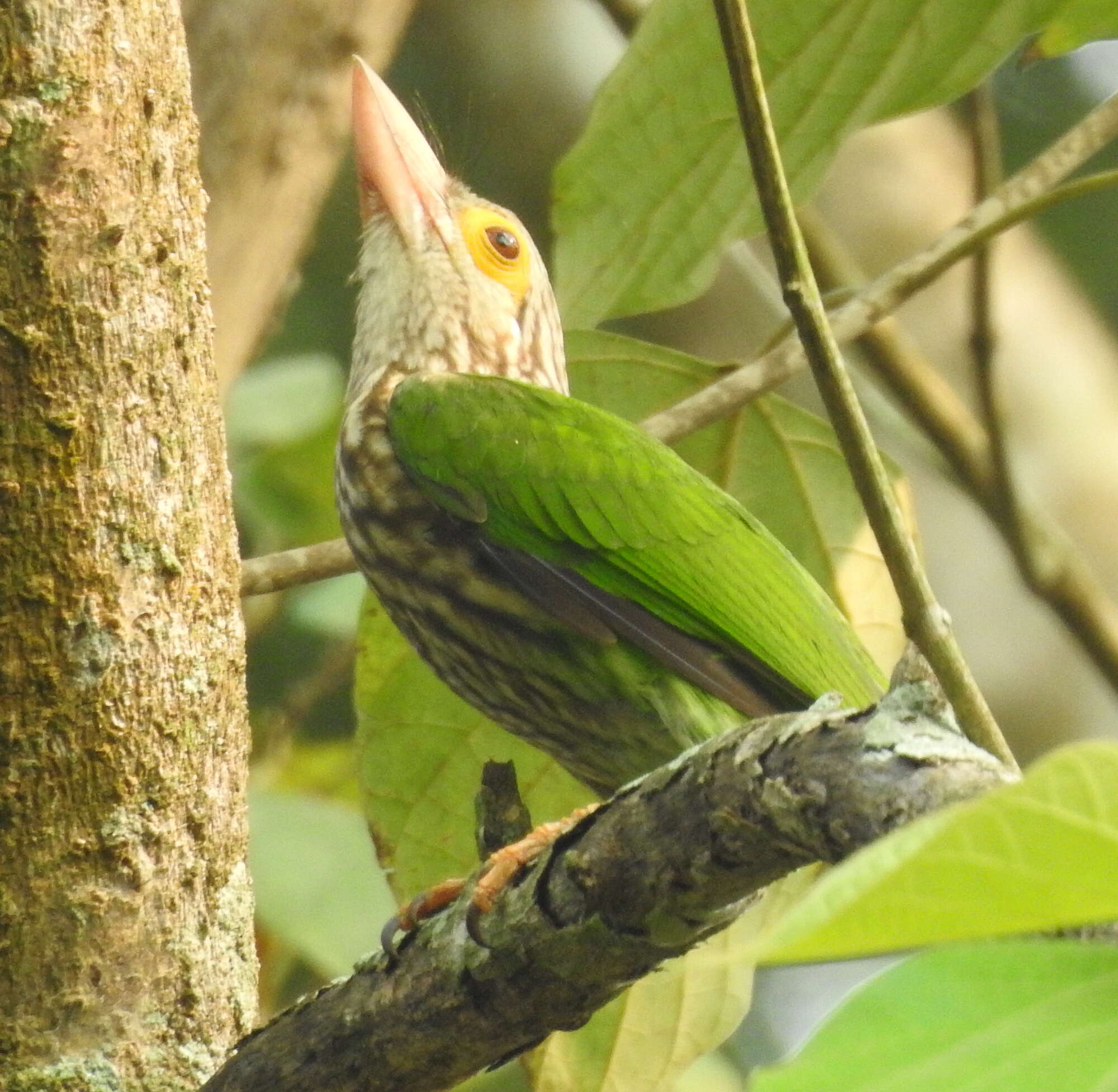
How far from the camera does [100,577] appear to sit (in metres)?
1.71

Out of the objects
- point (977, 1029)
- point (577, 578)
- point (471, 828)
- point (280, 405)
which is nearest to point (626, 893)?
point (977, 1029)

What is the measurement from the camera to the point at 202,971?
1.79 meters

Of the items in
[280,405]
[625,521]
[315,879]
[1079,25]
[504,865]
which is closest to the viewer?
[504,865]

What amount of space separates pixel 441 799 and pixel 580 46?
288cm

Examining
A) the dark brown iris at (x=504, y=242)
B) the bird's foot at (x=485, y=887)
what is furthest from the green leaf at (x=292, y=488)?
the bird's foot at (x=485, y=887)

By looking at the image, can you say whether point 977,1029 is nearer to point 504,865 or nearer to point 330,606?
point 504,865

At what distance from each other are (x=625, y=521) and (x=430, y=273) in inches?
33.9

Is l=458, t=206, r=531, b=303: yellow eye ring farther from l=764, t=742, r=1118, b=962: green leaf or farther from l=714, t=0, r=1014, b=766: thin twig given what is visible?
l=764, t=742, r=1118, b=962: green leaf

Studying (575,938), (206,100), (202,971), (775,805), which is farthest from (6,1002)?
(206,100)

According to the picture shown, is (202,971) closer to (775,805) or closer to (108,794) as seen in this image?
(108,794)

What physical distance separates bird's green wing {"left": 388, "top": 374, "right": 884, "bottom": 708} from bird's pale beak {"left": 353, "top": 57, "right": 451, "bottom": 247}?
0.63m

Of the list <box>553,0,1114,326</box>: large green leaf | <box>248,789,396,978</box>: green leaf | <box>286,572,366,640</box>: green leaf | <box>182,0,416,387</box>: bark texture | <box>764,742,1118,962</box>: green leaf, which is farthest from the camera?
<box>286,572,366,640</box>: green leaf

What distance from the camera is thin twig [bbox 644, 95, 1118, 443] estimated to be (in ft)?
7.22

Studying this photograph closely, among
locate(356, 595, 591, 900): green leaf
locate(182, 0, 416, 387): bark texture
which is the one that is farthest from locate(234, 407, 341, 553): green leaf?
locate(356, 595, 591, 900): green leaf
